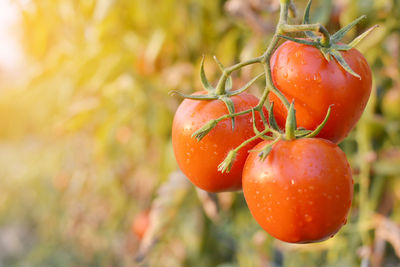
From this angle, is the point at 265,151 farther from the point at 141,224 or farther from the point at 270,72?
the point at 141,224

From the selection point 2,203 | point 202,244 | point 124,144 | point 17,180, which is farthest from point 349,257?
point 2,203

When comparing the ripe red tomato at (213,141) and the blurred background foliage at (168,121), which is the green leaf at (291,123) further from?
the blurred background foliage at (168,121)

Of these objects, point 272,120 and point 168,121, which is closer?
point 272,120

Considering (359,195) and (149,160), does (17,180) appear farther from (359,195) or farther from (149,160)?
(359,195)

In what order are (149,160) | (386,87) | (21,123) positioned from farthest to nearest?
1. (21,123)
2. (149,160)
3. (386,87)

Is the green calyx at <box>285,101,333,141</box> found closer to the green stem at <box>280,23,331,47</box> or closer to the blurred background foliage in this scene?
the green stem at <box>280,23,331,47</box>

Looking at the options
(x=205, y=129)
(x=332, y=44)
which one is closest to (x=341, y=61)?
(x=332, y=44)

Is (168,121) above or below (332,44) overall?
below

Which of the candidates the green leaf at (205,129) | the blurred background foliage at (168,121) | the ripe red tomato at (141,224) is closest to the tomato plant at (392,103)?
the blurred background foliage at (168,121)
